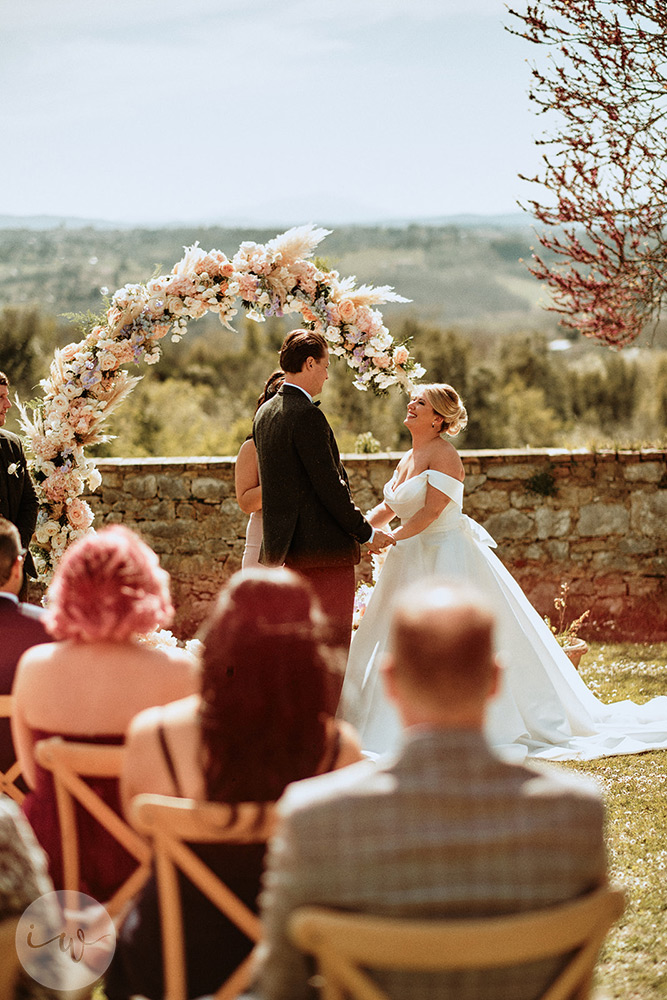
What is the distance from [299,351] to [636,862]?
2.49 metres

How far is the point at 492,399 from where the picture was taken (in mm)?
25938

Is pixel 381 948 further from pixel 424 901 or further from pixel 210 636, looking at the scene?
pixel 210 636

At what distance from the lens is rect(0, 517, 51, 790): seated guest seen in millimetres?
2643

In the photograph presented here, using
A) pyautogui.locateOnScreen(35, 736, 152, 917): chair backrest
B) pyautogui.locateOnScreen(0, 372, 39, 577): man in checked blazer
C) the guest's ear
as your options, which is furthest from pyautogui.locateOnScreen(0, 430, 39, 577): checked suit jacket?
the guest's ear

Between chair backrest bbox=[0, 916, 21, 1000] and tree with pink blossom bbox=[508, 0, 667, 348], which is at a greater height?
tree with pink blossom bbox=[508, 0, 667, 348]

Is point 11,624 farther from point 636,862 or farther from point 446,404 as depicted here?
point 446,404

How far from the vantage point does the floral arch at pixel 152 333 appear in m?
5.64

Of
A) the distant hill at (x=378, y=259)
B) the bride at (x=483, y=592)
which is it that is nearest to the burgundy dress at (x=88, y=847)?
the bride at (x=483, y=592)

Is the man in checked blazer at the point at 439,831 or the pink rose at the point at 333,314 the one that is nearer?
the man in checked blazer at the point at 439,831

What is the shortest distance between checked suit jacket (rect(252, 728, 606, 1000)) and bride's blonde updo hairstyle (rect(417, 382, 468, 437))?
3.70 m

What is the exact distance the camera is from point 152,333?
5.68m

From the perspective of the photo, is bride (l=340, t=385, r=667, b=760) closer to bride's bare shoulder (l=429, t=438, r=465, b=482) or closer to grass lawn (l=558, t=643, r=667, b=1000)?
bride's bare shoulder (l=429, t=438, r=465, b=482)

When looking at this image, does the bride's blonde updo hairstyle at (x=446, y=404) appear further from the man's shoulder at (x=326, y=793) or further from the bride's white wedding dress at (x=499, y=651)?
the man's shoulder at (x=326, y=793)

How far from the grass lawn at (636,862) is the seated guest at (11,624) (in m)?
1.65
